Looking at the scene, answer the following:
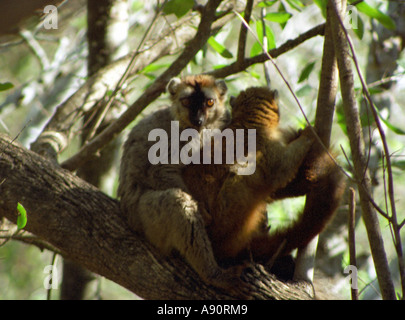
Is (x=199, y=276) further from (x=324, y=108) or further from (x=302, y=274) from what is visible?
(x=324, y=108)

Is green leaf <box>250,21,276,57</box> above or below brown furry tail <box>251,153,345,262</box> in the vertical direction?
above

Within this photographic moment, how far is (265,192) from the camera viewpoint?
4898 mm

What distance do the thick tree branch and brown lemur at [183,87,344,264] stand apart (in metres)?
0.44

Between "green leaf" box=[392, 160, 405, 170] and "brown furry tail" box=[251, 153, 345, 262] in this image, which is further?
"green leaf" box=[392, 160, 405, 170]

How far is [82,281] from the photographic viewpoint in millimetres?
7645

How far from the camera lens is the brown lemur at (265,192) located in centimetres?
466

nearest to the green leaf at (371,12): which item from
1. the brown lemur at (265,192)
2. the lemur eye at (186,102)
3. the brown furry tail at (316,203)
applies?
the brown lemur at (265,192)

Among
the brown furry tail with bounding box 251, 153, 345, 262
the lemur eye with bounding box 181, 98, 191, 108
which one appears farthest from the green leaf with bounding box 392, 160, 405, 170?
the lemur eye with bounding box 181, 98, 191, 108

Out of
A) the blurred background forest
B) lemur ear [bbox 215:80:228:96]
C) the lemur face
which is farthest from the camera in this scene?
lemur ear [bbox 215:80:228:96]

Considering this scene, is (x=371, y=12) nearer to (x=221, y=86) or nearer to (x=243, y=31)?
(x=243, y=31)

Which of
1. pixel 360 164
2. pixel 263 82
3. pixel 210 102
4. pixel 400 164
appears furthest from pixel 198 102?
pixel 263 82

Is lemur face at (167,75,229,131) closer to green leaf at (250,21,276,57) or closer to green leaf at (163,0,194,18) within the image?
green leaf at (250,21,276,57)

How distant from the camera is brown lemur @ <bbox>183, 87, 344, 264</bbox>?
4656 mm

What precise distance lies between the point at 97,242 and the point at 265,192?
1915 millimetres
